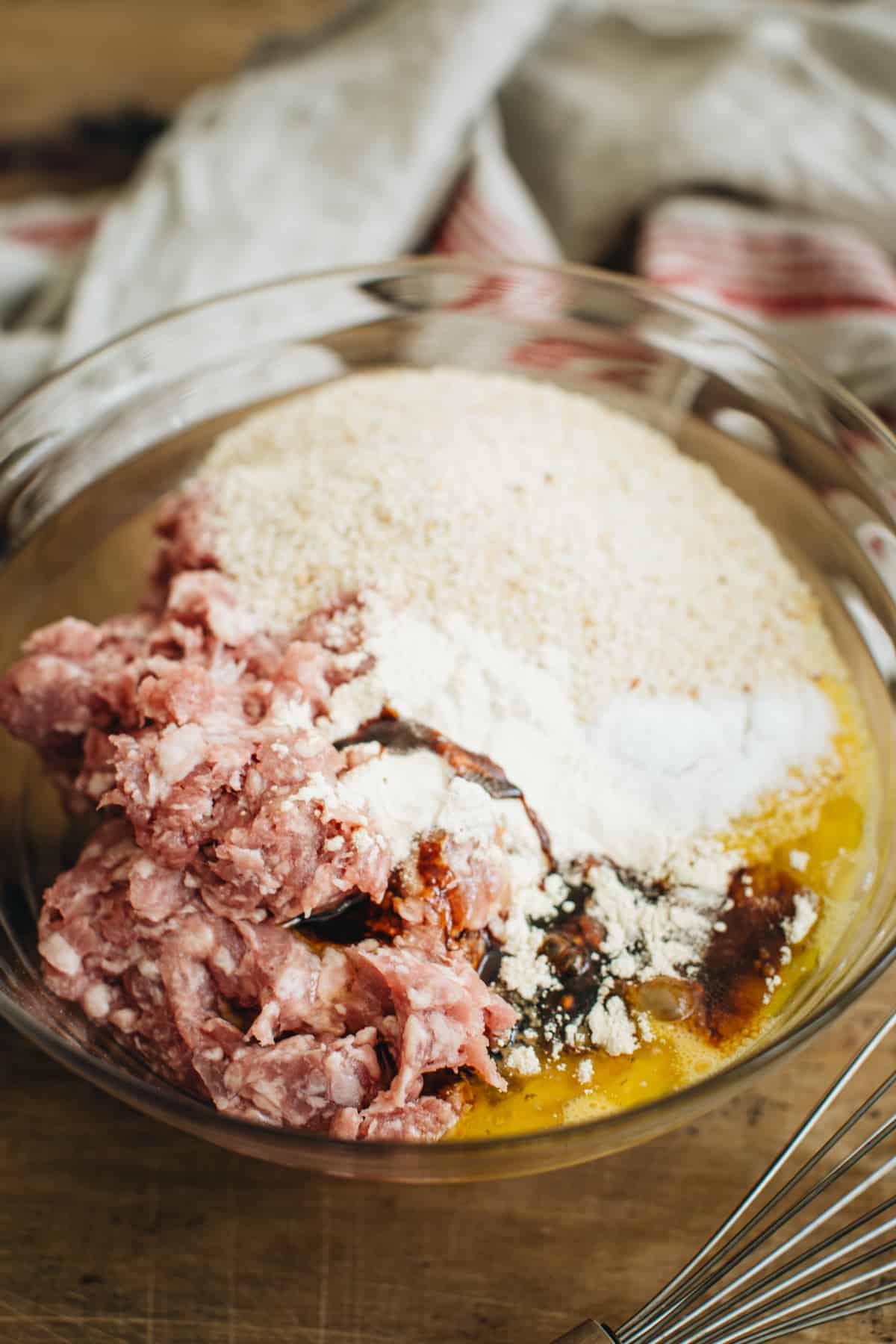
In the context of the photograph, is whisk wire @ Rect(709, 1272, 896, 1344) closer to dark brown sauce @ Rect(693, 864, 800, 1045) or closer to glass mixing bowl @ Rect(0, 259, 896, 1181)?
dark brown sauce @ Rect(693, 864, 800, 1045)

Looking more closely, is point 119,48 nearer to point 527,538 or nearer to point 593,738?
point 527,538

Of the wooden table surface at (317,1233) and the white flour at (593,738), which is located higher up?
the white flour at (593,738)

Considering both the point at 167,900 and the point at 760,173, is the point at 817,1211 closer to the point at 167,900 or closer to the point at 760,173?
the point at 167,900

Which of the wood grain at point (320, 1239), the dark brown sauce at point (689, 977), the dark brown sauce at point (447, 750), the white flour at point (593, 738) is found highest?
the white flour at point (593, 738)

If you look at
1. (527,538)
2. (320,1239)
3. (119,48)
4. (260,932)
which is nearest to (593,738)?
(527,538)

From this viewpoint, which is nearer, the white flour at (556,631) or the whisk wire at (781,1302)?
the whisk wire at (781,1302)

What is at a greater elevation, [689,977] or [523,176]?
[523,176]

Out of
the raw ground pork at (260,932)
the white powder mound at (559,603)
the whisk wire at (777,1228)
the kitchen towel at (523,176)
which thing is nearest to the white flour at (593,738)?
the white powder mound at (559,603)

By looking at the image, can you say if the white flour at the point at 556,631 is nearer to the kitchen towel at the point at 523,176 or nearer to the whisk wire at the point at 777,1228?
the whisk wire at the point at 777,1228
